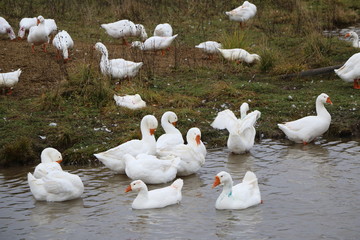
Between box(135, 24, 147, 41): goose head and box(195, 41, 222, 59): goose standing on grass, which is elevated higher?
box(135, 24, 147, 41): goose head

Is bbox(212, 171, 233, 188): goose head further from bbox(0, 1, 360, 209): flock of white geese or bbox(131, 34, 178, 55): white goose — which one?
bbox(131, 34, 178, 55): white goose

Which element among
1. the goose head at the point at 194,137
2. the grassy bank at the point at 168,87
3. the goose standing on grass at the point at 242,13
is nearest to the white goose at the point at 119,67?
the grassy bank at the point at 168,87

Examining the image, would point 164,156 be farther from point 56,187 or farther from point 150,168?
point 56,187

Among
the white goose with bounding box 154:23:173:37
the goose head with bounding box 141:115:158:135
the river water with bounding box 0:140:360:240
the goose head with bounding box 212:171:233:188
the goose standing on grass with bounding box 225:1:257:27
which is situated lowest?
the river water with bounding box 0:140:360:240

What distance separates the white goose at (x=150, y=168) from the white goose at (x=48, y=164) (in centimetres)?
105

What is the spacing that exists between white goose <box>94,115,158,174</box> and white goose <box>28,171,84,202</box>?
1.02 metres

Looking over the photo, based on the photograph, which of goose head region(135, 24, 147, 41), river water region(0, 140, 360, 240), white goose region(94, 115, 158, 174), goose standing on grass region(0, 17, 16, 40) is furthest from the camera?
goose head region(135, 24, 147, 41)

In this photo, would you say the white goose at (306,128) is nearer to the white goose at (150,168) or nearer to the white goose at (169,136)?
the white goose at (169,136)

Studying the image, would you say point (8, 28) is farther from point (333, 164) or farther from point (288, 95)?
point (333, 164)

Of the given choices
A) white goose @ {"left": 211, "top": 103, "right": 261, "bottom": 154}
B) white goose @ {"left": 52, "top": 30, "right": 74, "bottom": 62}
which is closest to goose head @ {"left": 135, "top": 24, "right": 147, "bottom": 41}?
white goose @ {"left": 52, "top": 30, "right": 74, "bottom": 62}

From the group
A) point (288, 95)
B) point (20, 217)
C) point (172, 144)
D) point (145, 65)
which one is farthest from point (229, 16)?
point (20, 217)

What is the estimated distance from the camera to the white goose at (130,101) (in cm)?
1288

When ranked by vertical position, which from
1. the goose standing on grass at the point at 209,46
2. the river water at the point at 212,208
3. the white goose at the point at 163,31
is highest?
the white goose at the point at 163,31

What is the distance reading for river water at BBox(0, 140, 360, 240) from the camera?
7.94m
